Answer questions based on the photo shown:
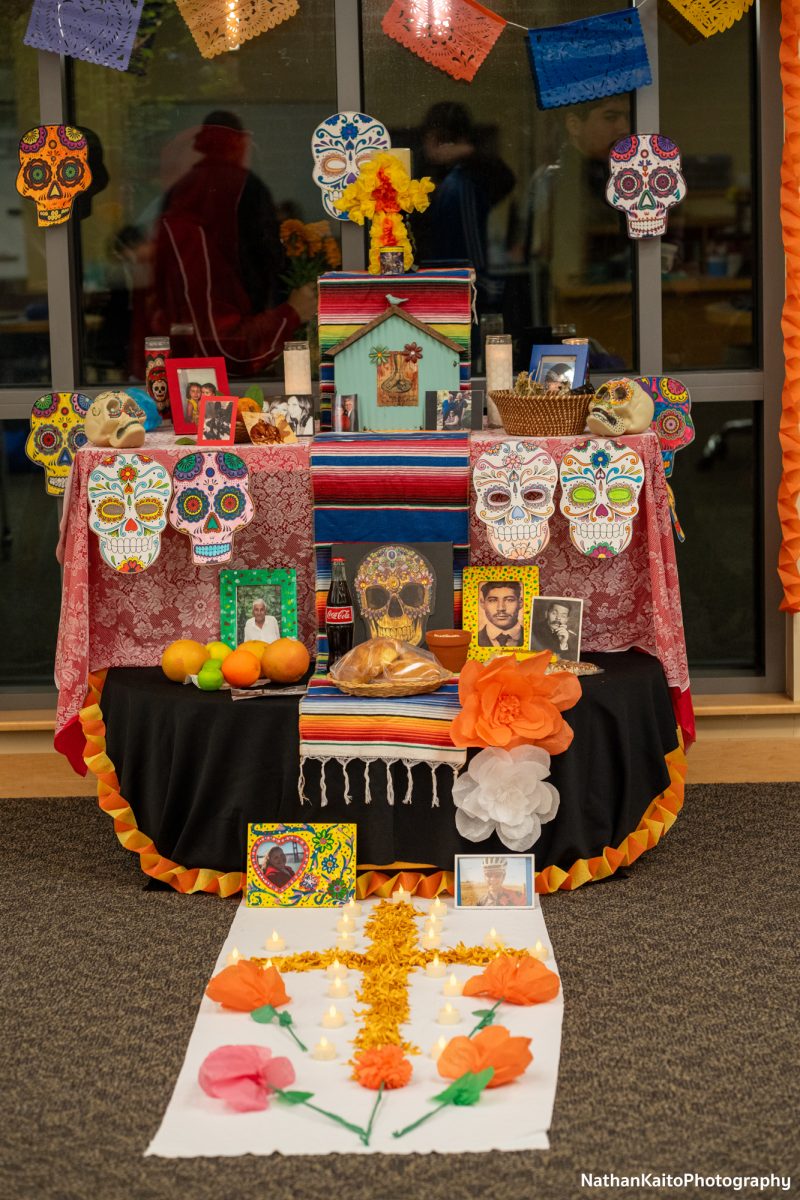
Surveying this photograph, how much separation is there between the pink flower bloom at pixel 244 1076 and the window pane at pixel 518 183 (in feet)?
7.76

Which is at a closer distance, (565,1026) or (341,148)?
(565,1026)

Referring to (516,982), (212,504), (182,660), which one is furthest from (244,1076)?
(212,504)

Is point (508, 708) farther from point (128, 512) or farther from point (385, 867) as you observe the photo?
point (128, 512)

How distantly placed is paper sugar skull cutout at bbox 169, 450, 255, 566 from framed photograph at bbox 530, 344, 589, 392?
0.87 metres

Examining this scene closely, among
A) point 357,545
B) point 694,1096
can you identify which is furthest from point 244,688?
point 694,1096

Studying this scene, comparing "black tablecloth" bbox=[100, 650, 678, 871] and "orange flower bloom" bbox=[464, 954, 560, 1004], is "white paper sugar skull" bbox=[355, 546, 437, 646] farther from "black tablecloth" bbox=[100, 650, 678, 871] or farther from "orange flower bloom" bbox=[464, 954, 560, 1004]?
"orange flower bloom" bbox=[464, 954, 560, 1004]

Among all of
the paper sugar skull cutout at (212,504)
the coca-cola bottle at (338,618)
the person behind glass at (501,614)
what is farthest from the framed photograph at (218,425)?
the person behind glass at (501,614)

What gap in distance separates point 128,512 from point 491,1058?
180 cm

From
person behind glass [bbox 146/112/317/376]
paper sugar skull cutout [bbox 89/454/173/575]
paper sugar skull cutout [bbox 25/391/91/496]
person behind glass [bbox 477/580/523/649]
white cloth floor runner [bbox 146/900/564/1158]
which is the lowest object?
white cloth floor runner [bbox 146/900/564/1158]

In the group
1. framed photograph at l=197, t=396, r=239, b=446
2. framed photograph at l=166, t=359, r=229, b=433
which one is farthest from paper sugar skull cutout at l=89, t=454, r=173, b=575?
framed photograph at l=166, t=359, r=229, b=433

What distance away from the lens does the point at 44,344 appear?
4465 mm

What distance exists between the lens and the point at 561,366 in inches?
159

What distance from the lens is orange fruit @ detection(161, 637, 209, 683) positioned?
12.0 ft

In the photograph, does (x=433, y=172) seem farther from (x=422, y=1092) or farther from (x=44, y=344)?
(x=422, y=1092)
